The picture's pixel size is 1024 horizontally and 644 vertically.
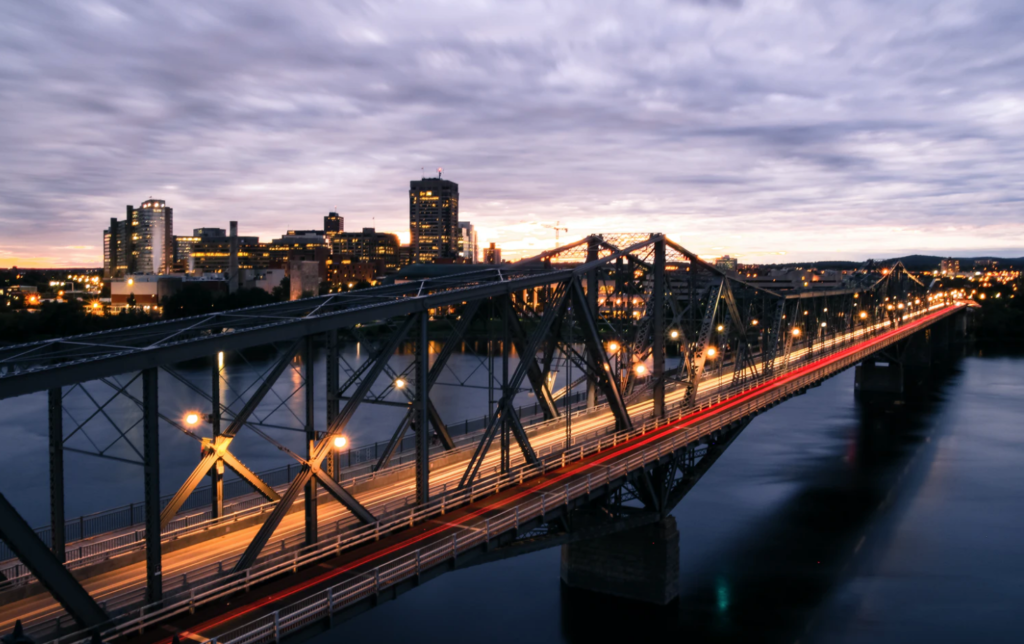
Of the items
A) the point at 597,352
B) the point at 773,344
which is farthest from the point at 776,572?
the point at 773,344

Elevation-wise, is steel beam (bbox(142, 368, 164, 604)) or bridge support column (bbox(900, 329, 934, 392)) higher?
steel beam (bbox(142, 368, 164, 604))

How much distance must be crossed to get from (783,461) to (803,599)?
28.3 m

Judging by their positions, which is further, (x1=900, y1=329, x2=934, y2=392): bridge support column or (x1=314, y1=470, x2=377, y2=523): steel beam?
(x1=900, y1=329, x2=934, y2=392): bridge support column

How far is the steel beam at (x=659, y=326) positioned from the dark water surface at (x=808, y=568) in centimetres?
897

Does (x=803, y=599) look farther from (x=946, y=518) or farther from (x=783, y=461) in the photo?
(x=783, y=461)

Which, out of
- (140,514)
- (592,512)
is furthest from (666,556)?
(140,514)

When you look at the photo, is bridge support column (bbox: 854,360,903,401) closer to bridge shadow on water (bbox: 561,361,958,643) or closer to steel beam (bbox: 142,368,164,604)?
bridge shadow on water (bbox: 561,361,958,643)

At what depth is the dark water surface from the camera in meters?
37.4

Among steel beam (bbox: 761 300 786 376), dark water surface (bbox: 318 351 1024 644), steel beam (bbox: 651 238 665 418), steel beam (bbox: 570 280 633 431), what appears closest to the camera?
steel beam (bbox: 570 280 633 431)

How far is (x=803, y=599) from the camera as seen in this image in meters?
41.0

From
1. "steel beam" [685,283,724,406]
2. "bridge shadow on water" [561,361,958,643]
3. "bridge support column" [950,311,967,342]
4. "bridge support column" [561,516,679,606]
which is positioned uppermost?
"steel beam" [685,283,724,406]

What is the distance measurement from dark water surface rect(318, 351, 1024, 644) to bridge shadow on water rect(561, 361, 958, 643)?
0.10 meters

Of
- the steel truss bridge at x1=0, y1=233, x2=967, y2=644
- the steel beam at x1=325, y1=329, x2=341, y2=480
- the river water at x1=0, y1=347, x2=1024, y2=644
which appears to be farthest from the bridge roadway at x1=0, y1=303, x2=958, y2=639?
the river water at x1=0, y1=347, x2=1024, y2=644

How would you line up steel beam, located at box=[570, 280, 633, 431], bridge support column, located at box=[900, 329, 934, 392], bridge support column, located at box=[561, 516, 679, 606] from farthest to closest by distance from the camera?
bridge support column, located at box=[900, 329, 934, 392] → bridge support column, located at box=[561, 516, 679, 606] → steel beam, located at box=[570, 280, 633, 431]
